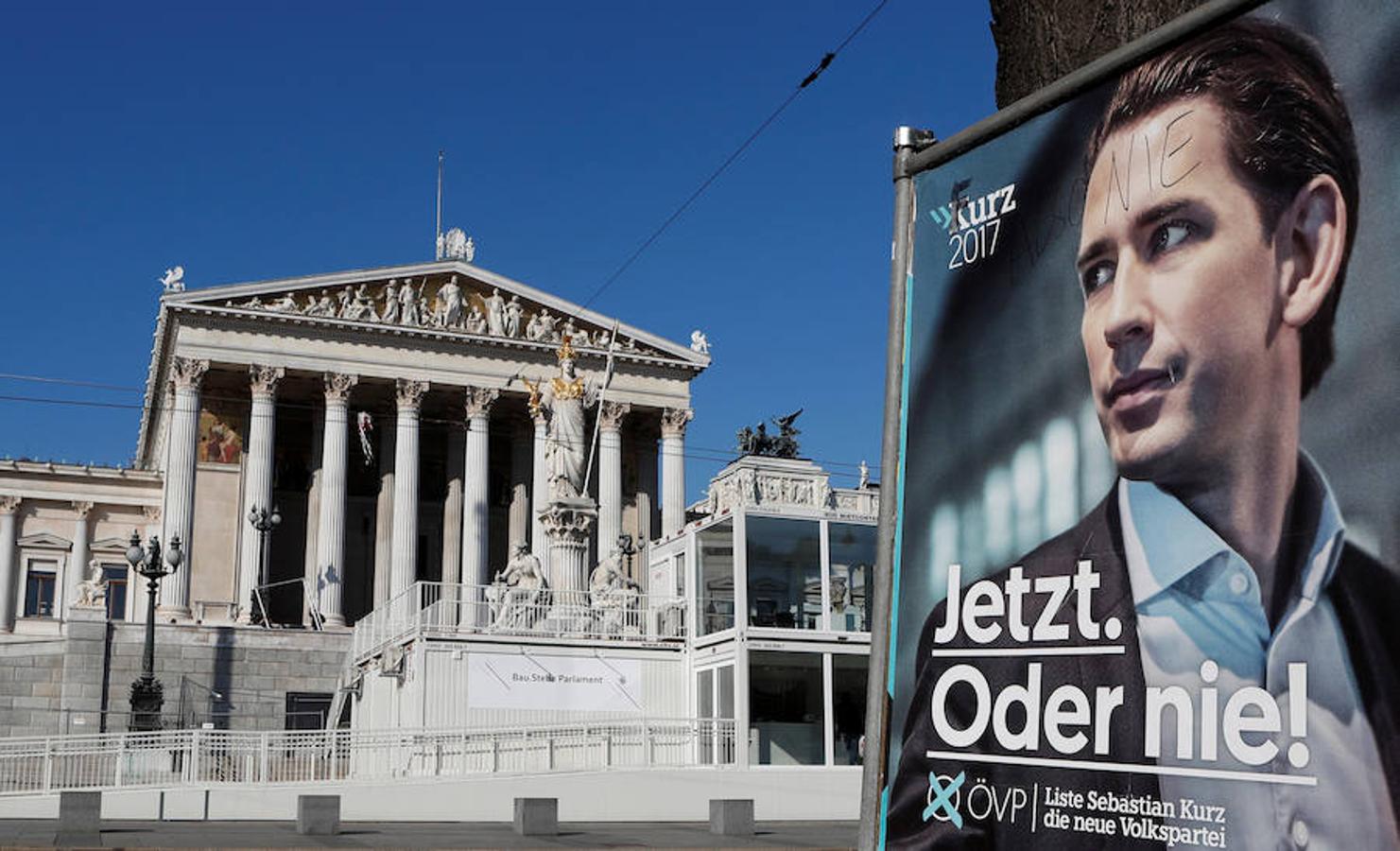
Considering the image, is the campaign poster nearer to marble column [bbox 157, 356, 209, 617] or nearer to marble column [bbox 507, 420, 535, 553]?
marble column [bbox 157, 356, 209, 617]

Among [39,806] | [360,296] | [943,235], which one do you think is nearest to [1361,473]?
[943,235]

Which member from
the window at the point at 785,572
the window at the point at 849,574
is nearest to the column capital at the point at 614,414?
the window at the point at 849,574

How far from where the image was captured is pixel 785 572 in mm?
26484

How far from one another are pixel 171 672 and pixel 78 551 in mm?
20710

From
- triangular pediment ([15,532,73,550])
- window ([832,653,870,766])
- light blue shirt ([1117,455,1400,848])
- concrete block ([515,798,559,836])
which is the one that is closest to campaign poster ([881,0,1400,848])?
Result: light blue shirt ([1117,455,1400,848])

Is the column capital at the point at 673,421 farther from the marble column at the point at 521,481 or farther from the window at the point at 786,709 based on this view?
the window at the point at 786,709

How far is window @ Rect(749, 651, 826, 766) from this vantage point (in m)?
25.5

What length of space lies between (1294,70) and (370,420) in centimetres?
5631

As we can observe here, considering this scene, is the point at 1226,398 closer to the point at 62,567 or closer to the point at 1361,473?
the point at 1361,473

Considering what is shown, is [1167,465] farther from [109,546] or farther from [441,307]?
[109,546]

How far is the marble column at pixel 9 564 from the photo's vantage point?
60188mm

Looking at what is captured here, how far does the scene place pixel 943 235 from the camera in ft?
11.3

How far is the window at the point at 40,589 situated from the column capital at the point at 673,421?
26.9 meters

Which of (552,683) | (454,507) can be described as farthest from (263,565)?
(552,683)
